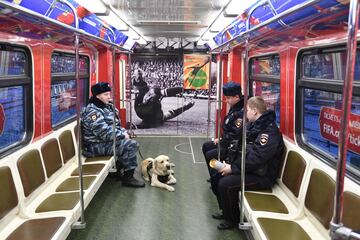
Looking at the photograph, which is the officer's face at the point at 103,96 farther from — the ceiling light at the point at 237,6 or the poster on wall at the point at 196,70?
the poster on wall at the point at 196,70

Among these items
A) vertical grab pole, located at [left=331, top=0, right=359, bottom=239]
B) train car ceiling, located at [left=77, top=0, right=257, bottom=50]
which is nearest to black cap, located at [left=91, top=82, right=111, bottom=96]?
train car ceiling, located at [left=77, top=0, right=257, bottom=50]

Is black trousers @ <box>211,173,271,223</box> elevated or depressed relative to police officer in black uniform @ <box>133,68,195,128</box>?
depressed

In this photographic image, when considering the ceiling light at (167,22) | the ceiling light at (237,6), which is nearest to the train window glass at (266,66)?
the ceiling light at (237,6)

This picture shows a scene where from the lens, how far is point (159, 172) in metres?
4.88

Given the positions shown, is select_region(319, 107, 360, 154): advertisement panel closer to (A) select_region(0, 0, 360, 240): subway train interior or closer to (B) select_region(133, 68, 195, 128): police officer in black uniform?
(A) select_region(0, 0, 360, 240): subway train interior

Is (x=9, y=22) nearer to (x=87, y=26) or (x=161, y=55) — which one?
(x=87, y=26)

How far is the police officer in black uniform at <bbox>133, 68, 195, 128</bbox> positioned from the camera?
8.81 m

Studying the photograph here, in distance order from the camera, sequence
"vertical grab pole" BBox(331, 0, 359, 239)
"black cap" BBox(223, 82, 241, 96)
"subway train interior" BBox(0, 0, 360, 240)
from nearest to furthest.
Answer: "vertical grab pole" BBox(331, 0, 359, 239) < "subway train interior" BBox(0, 0, 360, 240) < "black cap" BBox(223, 82, 241, 96)

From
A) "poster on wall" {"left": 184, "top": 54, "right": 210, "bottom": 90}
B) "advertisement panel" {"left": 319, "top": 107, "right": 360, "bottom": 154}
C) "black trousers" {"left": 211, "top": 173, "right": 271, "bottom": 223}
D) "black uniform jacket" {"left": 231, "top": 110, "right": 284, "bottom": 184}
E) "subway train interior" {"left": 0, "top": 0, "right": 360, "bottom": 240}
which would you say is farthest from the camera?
"poster on wall" {"left": 184, "top": 54, "right": 210, "bottom": 90}

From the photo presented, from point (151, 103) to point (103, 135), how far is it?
4365 mm

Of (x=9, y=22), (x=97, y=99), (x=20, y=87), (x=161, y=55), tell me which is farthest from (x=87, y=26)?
(x=161, y=55)

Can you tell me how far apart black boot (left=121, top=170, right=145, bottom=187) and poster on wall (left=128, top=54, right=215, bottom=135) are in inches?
152

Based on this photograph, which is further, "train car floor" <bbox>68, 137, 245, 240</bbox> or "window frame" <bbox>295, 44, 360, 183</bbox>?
"train car floor" <bbox>68, 137, 245, 240</bbox>

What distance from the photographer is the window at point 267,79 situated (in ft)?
15.5
